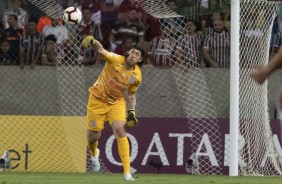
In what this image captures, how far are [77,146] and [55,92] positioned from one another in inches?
90.2

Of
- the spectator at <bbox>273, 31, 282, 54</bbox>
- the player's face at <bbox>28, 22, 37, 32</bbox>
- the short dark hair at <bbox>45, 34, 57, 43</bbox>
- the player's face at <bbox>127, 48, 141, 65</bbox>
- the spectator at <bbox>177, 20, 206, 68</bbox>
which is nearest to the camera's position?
the player's face at <bbox>127, 48, 141, 65</bbox>

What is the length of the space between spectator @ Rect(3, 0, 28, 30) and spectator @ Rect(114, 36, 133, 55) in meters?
2.19

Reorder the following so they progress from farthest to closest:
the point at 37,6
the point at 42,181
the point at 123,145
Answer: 1. the point at 37,6
2. the point at 123,145
3. the point at 42,181

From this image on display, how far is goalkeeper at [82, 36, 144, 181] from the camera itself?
13930mm

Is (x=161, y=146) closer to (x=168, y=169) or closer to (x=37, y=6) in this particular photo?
(x=168, y=169)

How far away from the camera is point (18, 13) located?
1986 centimetres

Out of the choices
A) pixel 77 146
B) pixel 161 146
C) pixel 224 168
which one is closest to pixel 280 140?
pixel 224 168

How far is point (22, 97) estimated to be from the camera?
19688 millimetres

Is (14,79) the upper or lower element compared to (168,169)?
upper

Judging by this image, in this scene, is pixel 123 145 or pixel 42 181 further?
pixel 123 145

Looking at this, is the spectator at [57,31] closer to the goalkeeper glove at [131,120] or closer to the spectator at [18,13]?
the spectator at [18,13]

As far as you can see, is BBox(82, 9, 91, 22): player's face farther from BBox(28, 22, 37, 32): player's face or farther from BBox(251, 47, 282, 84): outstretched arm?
BBox(251, 47, 282, 84): outstretched arm

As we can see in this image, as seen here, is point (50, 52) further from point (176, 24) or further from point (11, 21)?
point (176, 24)

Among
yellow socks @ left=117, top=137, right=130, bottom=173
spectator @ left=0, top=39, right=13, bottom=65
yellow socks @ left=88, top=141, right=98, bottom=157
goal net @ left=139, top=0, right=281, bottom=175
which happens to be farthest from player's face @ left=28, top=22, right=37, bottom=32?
yellow socks @ left=117, top=137, right=130, bottom=173
